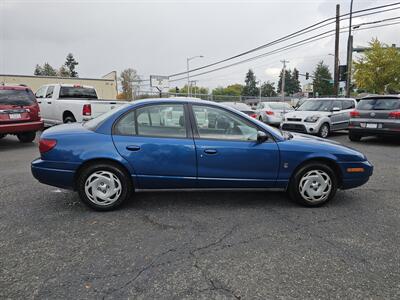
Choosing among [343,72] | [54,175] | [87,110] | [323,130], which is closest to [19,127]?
[87,110]

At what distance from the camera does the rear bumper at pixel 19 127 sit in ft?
28.0

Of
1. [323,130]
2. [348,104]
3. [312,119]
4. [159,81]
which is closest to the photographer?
[312,119]

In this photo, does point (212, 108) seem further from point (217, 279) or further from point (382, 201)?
point (382, 201)

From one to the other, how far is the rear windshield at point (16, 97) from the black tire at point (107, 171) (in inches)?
235

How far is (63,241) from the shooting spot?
3357mm

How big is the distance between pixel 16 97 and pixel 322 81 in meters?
87.2

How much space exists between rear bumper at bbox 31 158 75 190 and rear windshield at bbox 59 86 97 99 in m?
8.65

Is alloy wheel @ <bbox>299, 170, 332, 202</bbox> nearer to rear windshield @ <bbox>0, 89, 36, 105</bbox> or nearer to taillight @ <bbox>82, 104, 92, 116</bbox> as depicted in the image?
taillight @ <bbox>82, 104, 92, 116</bbox>

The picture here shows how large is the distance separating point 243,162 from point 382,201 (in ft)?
7.44

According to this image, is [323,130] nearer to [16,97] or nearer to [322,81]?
[16,97]

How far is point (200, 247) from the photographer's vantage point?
3248 millimetres

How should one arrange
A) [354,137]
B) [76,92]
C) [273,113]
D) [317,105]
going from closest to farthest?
[354,137], [76,92], [317,105], [273,113]

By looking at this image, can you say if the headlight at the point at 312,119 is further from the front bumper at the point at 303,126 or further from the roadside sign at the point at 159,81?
the roadside sign at the point at 159,81

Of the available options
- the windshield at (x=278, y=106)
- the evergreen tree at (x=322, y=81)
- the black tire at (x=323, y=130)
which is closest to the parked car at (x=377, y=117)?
the black tire at (x=323, y=130)
